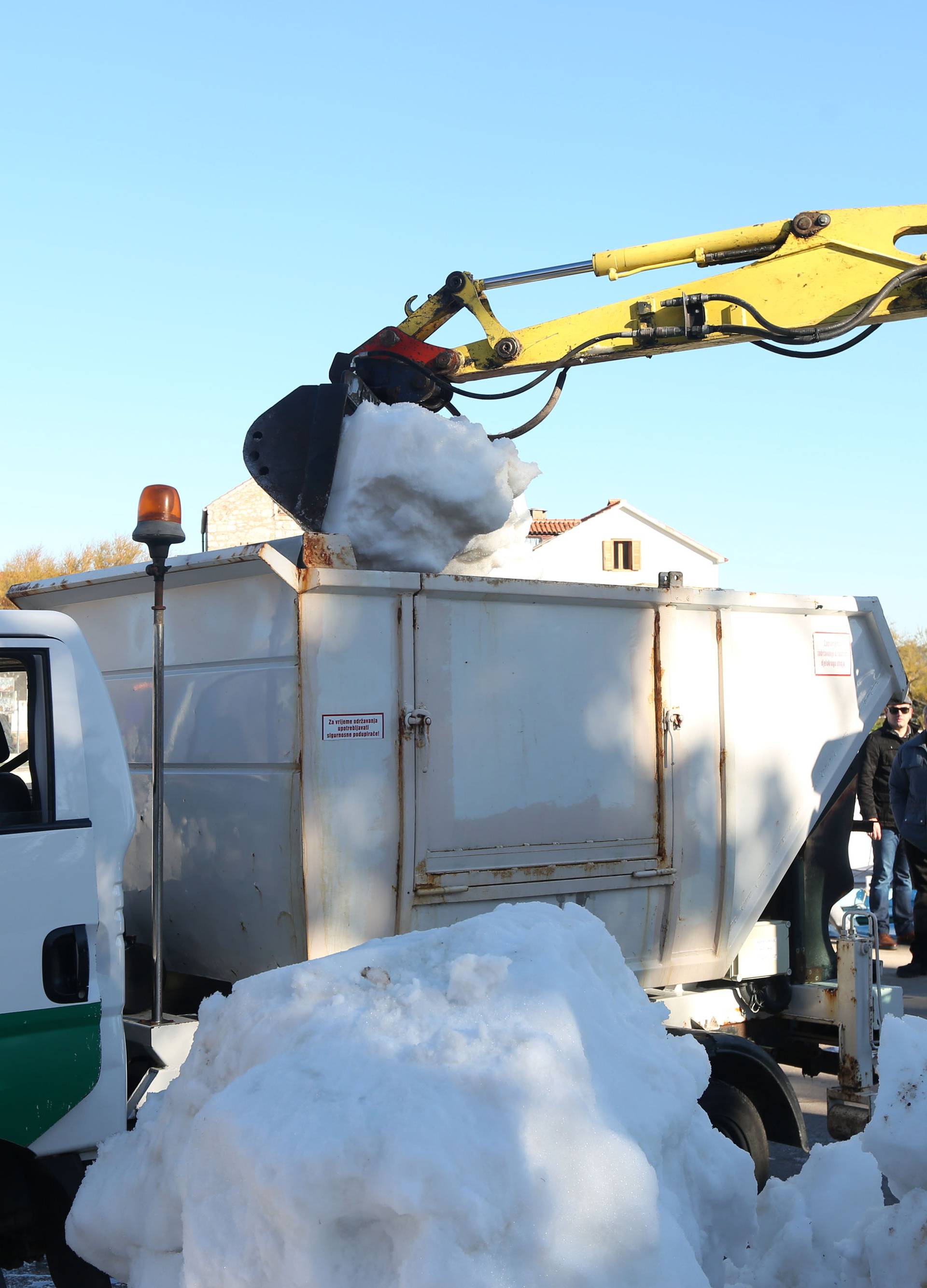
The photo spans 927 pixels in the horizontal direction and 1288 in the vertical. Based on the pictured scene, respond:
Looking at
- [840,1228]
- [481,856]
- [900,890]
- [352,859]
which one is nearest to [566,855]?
[481,856]

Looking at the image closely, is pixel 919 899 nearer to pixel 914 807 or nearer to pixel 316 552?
pixel 914 807

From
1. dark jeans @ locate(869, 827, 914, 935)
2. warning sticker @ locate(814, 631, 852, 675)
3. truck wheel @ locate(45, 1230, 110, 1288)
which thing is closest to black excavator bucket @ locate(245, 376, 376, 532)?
warning sticker @ locate(814, 631, 852, 675)

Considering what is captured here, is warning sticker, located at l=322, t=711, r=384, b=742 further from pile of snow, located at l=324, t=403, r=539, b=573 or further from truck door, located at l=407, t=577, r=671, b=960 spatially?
pile of snow, located at l=324, t=403, r=539, b=573

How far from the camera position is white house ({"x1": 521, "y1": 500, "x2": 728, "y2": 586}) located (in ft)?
139

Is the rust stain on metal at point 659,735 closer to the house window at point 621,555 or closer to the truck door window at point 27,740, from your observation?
the truck door window at point 27,740

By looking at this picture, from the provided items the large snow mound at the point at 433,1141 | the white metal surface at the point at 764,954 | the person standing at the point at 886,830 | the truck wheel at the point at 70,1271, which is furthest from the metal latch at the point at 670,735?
the person standing at the point at 886,830

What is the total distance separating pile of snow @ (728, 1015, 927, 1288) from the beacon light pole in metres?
1.85

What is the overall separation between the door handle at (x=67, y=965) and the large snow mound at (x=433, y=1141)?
0.54 m

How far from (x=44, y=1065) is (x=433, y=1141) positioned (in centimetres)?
150

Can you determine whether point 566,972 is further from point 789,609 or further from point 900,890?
point 900,890

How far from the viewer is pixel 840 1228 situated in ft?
8.81

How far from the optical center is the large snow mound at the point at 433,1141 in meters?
1.88

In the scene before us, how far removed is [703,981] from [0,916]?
3032mm

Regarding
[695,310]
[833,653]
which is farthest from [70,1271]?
[695,310]
